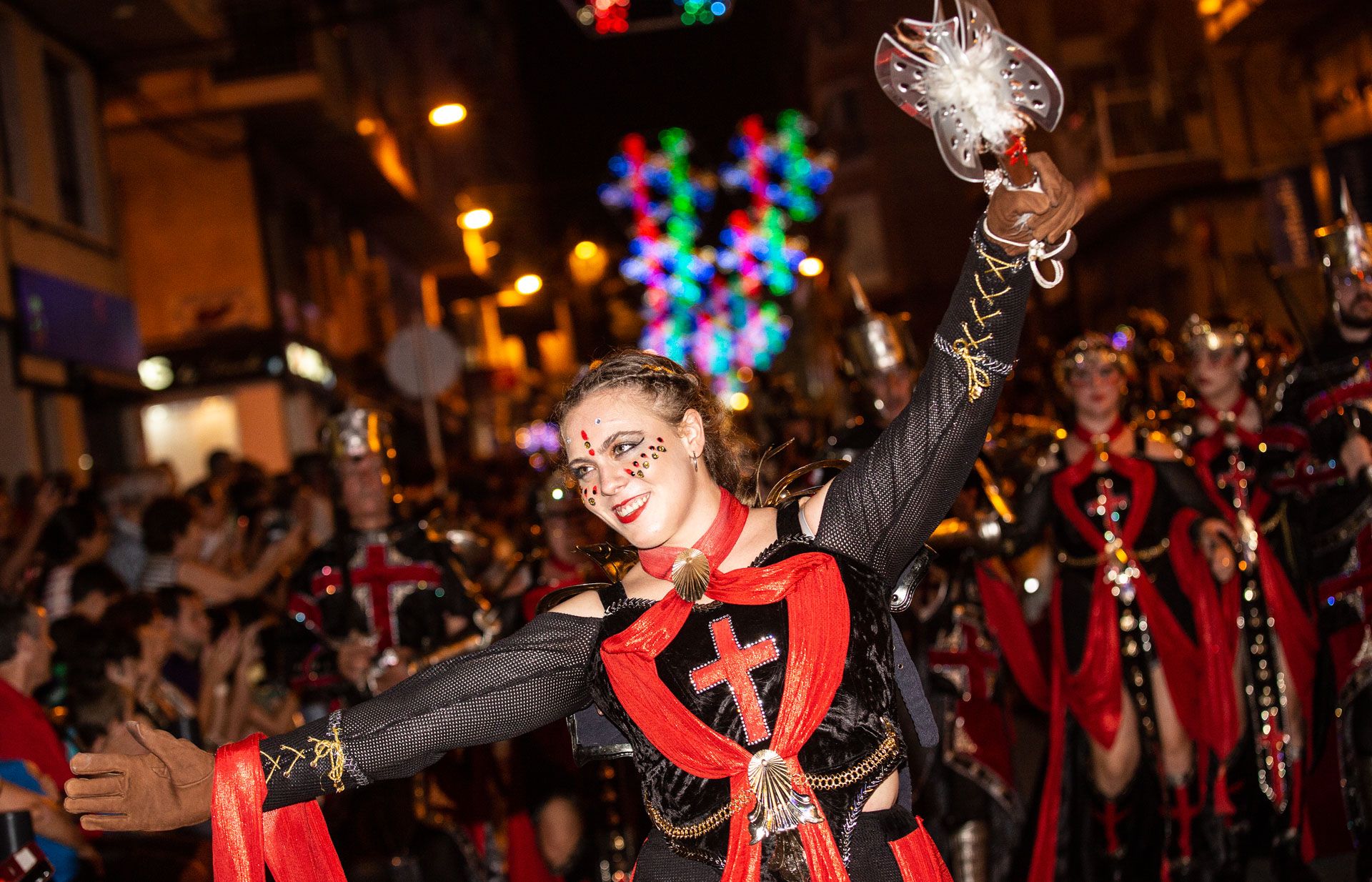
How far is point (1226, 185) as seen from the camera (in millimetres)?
21891

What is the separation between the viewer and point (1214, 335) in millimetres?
7438

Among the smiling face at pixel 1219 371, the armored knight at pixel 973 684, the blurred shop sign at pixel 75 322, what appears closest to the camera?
the armored knight at pixel 973 684

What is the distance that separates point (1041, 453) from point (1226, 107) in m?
15.9

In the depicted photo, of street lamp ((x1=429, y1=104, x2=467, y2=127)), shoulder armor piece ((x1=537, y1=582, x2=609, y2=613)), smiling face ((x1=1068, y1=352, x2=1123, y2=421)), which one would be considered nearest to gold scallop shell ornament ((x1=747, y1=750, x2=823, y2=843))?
shoulder armor piece ((x1=537, y1=582, x2=609, y2=613))

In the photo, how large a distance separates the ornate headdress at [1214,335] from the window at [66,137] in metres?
12.7

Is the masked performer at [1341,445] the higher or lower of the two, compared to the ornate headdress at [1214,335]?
lower

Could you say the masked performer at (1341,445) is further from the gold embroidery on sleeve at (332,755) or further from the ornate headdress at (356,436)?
the gold embroidery on sleeve at (332,755)

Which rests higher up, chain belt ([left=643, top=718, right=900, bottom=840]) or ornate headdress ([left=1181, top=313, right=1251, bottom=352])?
ornate headdress ([left=1181, top=313, right=1251, bottom=352])

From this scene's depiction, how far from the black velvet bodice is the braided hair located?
1.11 ft

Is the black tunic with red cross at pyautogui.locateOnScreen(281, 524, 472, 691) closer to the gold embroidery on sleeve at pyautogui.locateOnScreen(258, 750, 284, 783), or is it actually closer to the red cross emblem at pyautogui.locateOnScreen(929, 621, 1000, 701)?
the red cross emblem at pyautogui.locateOnScreen(929, 621, 1000, 701)

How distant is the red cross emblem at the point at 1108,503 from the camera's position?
21.5 feet

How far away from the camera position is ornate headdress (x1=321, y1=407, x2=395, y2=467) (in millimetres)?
6863

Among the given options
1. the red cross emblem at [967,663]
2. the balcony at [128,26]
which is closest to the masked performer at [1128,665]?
the red cross emblem at [967,663]

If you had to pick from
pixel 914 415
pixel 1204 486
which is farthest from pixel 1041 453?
pixel 914 415
